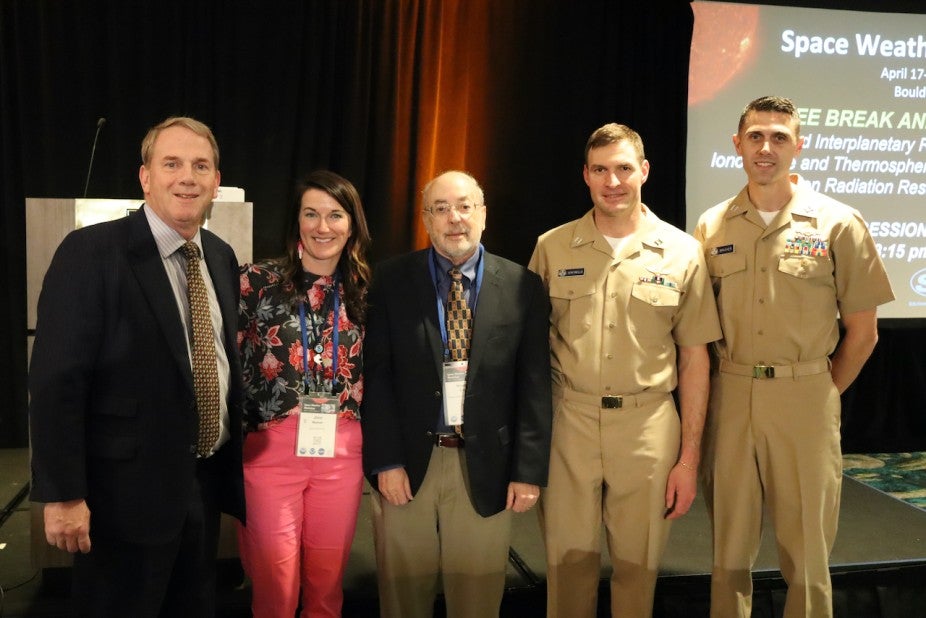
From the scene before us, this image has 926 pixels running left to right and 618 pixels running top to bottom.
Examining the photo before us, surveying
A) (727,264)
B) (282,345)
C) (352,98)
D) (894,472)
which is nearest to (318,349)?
(282,345)

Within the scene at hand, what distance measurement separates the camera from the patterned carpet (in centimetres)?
486

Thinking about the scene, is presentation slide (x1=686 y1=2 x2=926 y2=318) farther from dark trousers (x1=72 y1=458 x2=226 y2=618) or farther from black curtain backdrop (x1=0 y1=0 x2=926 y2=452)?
dark trousers (x1=72 y1=458 x2=226 y2=618)

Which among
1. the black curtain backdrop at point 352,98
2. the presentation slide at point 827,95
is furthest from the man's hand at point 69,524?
the presentation slide at point 827,95

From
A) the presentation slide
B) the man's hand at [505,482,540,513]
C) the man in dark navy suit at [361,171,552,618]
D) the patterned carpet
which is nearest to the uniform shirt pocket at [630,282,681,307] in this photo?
the man in dark navy suit at [361,171,552,618]

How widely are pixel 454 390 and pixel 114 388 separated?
928mm

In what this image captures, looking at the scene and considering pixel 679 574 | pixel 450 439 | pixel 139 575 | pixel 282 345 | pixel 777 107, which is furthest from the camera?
pixel 679 574

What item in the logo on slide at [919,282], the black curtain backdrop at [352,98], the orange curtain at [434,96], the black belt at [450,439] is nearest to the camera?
the black belt at [450,439]

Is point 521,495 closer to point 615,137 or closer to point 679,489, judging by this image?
point 679,489

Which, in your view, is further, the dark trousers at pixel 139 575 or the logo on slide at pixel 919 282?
the logo on slide at pixel 919 282

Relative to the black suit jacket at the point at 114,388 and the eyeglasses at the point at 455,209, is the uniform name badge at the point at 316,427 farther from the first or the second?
the eyeglasses at the point at 455,209

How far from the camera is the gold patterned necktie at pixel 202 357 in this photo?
6.71 ft

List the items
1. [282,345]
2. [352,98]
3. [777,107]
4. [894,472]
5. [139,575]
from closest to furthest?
[139,575]
[282,345]
[777,107]
[352,98]
[894,472]

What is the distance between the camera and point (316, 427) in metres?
2.34

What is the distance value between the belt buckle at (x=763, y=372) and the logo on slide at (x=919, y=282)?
3400mm
